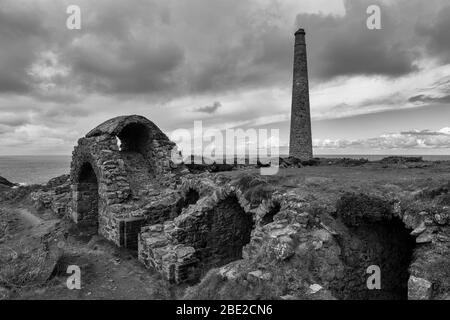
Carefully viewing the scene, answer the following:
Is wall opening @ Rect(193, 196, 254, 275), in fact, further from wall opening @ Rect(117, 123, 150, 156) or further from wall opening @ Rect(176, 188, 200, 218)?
wall opening @ Rect(117, 123, 150, 156)

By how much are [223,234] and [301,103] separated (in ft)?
73.7

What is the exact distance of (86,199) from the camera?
1573 cm

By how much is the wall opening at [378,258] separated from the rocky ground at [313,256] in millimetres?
25

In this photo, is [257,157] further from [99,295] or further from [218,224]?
[99,295]

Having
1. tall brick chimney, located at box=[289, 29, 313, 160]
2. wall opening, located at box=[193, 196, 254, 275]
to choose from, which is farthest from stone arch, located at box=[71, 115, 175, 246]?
tall brick chimney, located at box=[289, 29, 313, 160]

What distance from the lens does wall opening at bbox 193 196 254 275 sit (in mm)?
10903

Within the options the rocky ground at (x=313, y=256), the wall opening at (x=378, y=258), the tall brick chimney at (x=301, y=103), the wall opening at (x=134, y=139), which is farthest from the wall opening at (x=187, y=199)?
the tall brick chimney at (x=301, y=103)

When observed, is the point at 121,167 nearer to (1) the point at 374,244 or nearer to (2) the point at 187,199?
(2) the point at 187,199

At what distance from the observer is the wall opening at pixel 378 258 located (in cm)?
691

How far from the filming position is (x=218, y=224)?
11.3m

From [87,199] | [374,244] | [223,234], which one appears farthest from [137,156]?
[374,244]

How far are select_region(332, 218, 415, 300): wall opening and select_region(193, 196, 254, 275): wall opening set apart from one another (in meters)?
4.38

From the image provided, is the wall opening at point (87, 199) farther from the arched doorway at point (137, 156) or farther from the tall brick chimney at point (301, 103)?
the tall brick chimney at point (301, 103)
